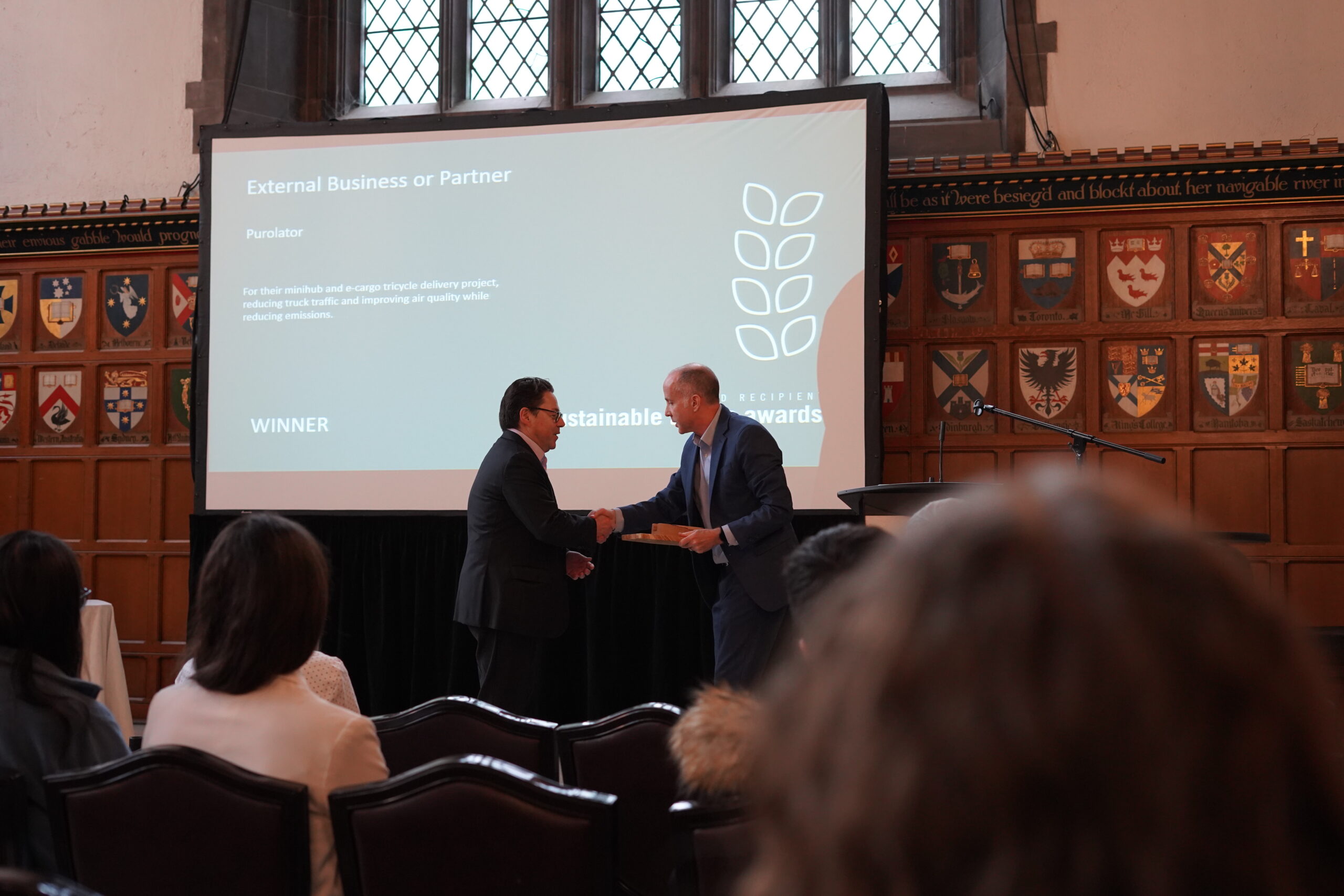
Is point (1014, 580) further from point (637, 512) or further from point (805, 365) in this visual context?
point (805, 365)

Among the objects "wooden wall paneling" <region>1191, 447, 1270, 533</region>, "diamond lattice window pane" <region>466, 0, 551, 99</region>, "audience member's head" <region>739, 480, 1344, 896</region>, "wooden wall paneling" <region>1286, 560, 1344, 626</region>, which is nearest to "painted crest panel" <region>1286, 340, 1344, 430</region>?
"wooden wall paneling" <region>1191, 447, 1270, 533</region>

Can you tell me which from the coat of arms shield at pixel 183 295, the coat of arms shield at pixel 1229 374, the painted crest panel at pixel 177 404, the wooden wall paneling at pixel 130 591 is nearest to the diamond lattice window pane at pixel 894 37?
the coat of arms shield at pixel 1229 374

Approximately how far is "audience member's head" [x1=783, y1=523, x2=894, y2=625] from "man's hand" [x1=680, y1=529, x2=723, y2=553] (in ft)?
7.06

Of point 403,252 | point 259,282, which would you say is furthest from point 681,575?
point 259,282

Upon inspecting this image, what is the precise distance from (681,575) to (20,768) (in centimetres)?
411

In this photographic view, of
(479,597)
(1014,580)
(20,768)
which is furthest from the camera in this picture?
(479,597)

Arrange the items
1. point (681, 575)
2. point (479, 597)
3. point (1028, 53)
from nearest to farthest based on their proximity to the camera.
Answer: point (479, 597) → point (681, 575) → point (1028, 53)

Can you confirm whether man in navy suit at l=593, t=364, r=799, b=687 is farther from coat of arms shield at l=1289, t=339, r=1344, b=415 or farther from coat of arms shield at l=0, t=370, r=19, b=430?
coat of arms shield at l=0, t=370, r=19, b=430

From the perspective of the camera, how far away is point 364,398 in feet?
20.8

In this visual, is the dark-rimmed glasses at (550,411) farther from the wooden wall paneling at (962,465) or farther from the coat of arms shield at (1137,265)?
the coat of arms shield at (1137,265)

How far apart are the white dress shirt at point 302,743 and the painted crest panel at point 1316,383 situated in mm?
5484

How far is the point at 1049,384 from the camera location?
6180 mm

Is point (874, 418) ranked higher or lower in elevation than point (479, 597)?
higher

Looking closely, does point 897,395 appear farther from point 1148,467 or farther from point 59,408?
point 59,408
